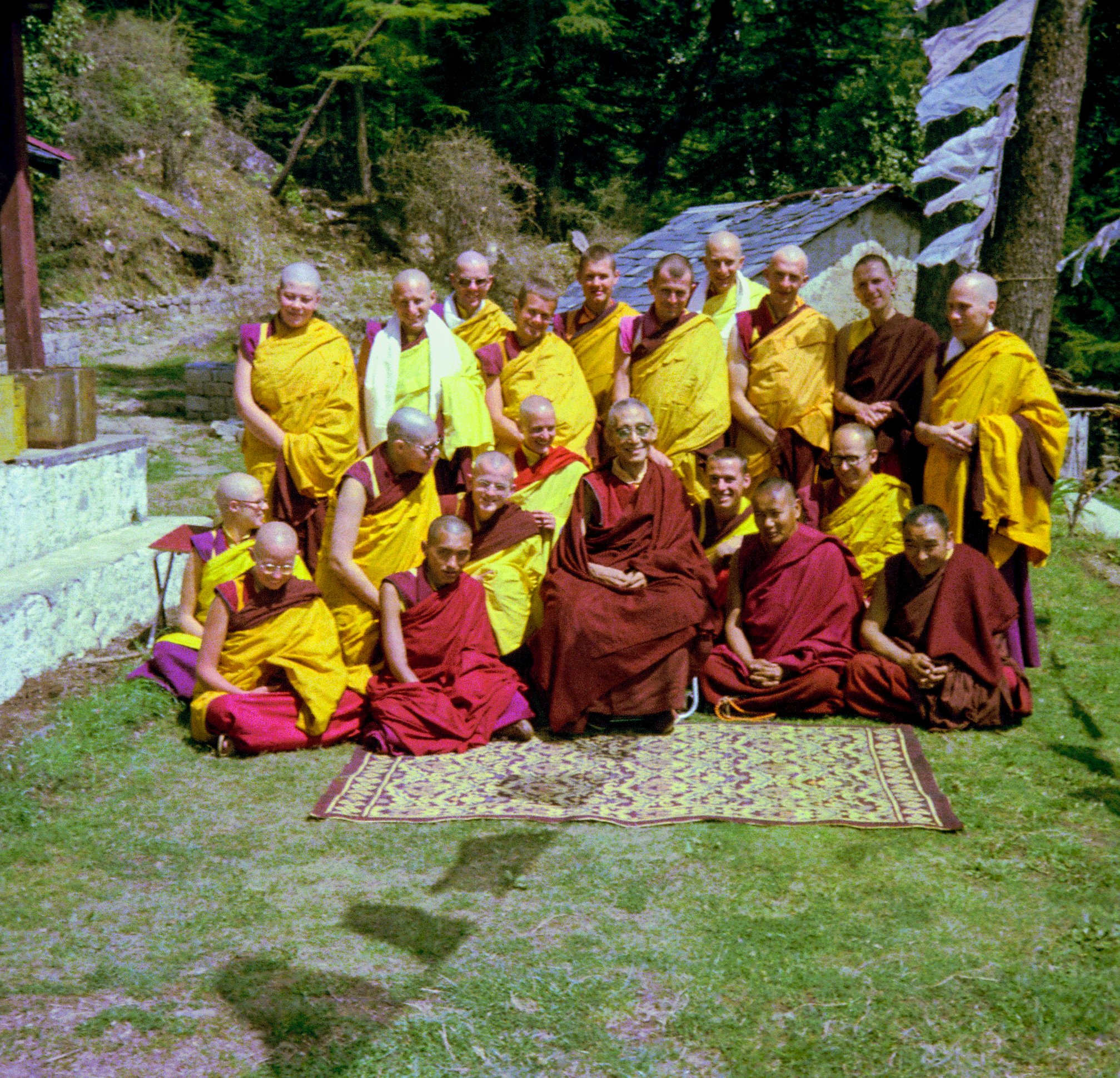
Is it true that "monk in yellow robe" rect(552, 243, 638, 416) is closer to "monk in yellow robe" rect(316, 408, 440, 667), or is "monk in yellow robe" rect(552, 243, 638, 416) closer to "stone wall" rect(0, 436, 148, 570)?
"monk in yellow robe" rect(316, 408, 440, 667)

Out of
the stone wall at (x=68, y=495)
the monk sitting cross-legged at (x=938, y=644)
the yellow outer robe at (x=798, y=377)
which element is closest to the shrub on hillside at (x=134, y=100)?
the stone wall at (x=68, y=495)

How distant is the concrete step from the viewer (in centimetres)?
576

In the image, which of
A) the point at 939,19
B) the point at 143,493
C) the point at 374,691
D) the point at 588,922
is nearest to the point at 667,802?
the point at 588,922

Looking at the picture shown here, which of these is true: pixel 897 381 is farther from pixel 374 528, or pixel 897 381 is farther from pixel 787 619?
pixel 374 528

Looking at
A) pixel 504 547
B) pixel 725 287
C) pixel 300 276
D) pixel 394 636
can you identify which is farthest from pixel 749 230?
pixel 394 636

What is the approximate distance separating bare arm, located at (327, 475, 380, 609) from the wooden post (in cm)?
236

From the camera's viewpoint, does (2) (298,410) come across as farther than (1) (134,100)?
No

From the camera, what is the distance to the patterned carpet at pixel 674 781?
4594mm

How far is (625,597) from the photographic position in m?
5.75

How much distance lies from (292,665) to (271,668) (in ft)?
0.42

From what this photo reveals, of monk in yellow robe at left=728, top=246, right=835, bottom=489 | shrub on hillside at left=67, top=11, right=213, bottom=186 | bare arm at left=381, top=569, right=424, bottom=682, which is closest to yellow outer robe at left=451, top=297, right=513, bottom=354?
monk in yellow robe at left=728, top=246, right=835, bottom=489

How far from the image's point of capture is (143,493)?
301 inches

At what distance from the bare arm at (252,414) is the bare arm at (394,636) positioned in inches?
44.7

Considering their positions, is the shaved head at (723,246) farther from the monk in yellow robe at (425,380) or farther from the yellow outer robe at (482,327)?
the monk in yellow robe at (425,380)
